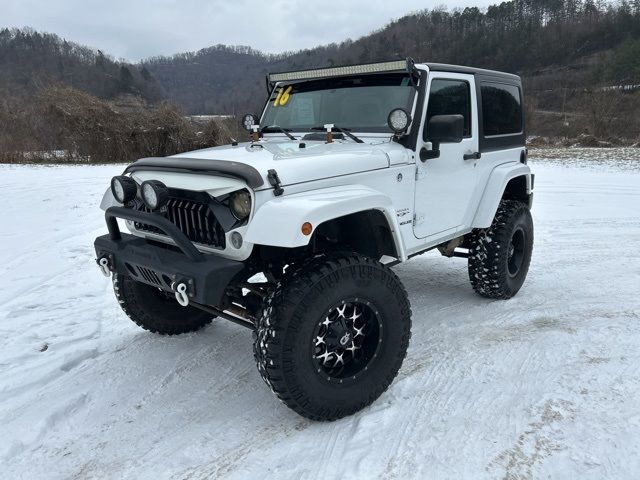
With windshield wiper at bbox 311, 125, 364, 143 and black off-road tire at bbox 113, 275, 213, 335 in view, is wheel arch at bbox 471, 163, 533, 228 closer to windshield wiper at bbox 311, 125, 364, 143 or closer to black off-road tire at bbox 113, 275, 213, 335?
windshield wiper at bbox 311, 125, 364, 143

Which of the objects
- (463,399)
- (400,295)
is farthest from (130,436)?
(463,399)

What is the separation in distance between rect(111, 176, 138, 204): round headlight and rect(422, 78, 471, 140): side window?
197cm

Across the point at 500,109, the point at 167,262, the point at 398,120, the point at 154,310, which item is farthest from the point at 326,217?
the point at 500,109

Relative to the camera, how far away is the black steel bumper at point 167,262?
99.1 inches

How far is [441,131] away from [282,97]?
155cm

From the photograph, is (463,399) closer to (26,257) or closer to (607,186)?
(26,257)

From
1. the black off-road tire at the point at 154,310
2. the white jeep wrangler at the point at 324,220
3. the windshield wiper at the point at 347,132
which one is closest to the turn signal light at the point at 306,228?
the white jeep wrangler at the point at 324,220

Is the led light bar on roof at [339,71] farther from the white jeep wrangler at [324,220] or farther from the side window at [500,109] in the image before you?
the side window at [500,109]

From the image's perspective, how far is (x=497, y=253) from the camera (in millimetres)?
4398

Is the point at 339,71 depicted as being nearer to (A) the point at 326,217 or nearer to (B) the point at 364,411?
(A) the point at 326,217

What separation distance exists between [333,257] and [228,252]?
568mm

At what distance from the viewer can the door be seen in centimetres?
364

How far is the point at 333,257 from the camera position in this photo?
2.75 meters

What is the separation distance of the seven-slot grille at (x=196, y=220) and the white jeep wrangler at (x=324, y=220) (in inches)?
0.4
